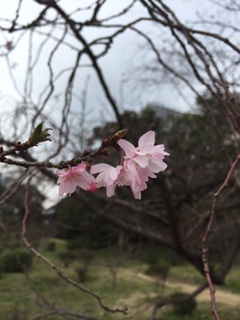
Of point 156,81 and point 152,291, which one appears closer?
point 156,81

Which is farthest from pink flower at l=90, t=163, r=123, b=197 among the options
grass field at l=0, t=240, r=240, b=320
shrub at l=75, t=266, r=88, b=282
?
shrub at l=75, t=266, r=88, b=282

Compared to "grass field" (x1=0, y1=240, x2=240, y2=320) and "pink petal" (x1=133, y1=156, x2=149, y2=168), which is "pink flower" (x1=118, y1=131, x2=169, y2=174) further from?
"grass field" (x1=0, y1=240, x2=240, y2=320)

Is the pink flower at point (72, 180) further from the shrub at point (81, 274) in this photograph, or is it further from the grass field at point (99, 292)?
the shrub at point (81, 274)

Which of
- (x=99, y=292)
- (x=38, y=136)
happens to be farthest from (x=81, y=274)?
(x=38, y=136)

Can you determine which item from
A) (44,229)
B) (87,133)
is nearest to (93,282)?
(44,229)

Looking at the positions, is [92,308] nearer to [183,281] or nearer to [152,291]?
[152,291]

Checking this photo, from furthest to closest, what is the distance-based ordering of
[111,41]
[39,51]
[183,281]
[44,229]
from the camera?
[183,281] < [44,229] < [111,41] < [39,51]

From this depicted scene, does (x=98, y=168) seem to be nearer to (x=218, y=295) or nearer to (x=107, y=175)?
(x=107, y=175)
